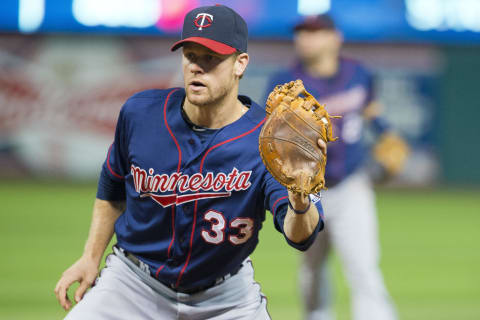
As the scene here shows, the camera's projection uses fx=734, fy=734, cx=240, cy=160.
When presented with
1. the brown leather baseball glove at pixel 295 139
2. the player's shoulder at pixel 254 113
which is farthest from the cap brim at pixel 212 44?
the brown leather baseball glove at pixel 295 139

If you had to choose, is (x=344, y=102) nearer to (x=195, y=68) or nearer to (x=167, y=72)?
(x=195, y=68)

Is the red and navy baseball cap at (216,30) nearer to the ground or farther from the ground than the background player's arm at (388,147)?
farther from the ground

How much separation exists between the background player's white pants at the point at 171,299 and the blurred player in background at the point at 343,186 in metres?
1.68

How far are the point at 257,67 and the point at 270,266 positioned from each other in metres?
8.15

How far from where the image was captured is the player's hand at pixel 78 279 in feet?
9.94

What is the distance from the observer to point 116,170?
3.24m

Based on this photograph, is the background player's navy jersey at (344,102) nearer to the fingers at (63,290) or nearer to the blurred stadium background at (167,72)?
the fingers at (63,290)

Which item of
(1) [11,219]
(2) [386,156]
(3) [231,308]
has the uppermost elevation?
(2) [386,156]

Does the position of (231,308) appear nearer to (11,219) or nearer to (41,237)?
(41,237)

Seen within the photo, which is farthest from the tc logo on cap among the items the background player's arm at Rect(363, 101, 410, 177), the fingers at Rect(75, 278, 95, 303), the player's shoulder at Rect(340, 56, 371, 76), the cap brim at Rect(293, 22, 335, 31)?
the background player's arm at Rect(363, 101, 410, 177)

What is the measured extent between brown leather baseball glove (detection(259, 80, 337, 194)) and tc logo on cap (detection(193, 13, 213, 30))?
59 cm

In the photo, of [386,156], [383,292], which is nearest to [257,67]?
[386,156]

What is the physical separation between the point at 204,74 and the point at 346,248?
2.26 m

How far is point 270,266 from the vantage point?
7676mm
